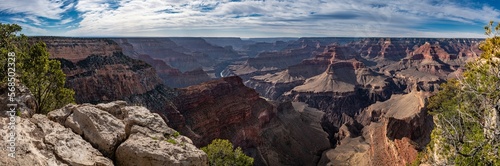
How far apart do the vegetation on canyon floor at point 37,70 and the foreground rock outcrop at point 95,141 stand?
11788 mm

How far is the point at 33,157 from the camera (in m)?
14.3

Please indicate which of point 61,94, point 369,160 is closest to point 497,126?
point 61,94

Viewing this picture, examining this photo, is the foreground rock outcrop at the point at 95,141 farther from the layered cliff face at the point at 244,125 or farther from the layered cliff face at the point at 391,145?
the layered cliff face at the point at 391,145

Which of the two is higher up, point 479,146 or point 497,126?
point 497,126

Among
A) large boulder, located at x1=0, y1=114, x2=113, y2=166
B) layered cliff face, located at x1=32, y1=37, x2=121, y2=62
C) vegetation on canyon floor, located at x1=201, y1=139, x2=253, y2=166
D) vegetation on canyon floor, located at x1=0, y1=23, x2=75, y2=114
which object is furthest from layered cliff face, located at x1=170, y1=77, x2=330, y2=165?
large boulder, located at x1=0, y1=114, x2=113, y2=166

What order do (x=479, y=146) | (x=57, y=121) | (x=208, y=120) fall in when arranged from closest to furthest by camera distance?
(x=479, y=146) → (x=57, y=121) → (x=208, y=120)

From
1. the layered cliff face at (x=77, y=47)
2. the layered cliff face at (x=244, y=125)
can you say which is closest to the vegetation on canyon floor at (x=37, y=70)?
the layered cliff face at (x=244, y=125)

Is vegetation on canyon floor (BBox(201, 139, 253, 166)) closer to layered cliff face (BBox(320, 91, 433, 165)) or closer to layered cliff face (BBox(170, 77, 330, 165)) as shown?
layered cliff face (BBox(170, 77, 330, 165))

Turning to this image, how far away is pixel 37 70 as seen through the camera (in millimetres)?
30344

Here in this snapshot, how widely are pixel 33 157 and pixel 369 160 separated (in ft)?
223

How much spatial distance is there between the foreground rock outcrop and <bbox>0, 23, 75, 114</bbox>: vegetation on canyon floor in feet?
38.7

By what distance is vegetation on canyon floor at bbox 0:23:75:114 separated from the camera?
28.9 metres

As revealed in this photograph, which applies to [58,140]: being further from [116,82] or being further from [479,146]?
[116,82]

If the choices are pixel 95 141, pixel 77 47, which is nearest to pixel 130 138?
pixel 95 141
